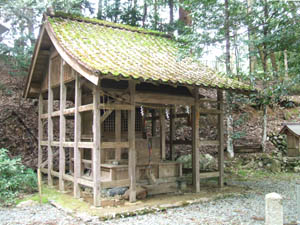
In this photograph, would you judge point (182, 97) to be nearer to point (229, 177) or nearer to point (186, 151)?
point (229, 177)

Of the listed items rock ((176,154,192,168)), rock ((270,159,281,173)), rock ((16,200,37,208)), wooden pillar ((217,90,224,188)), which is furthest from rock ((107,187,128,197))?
rock ((270,159,281,173))

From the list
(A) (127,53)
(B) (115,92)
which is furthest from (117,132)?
(A) (127,53)

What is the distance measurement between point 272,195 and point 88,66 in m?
4.87

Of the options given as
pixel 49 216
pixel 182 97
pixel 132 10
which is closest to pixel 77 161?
pixel 49 216

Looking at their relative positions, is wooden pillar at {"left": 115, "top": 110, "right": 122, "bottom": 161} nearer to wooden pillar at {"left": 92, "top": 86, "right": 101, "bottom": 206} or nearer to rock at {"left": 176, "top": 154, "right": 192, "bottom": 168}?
wooden pillar at {"left": 92, "top": 86, "right": 101, "bottom": 206}

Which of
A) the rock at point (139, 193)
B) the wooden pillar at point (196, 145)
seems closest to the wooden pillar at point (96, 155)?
the rock at point (139, 193)

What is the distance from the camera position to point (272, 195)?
425 cm

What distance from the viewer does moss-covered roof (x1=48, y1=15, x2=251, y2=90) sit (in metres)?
7.75

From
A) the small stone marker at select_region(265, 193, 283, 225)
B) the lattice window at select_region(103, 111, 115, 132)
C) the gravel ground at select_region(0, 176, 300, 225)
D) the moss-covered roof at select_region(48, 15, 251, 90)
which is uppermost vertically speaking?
the moss-covered roof at select_region(48, 15, 251, 90)

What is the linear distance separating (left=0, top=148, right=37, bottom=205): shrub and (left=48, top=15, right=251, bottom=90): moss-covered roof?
12.9ft

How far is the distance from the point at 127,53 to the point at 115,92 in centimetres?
192

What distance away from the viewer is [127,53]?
9.57 meters

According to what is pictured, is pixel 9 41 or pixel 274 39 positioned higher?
pixel 9 41

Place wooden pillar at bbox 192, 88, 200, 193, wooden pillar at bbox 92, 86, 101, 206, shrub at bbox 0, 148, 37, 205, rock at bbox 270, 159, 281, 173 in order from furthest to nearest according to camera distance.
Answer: rock at bbox 270, 159, 281, 173 → wooden pillar at bbox 192, 88, 200, 193 → shrub at bbox 0, 148, 37, 205 → wooden pillar at bbox 92, 86, 101, 206
